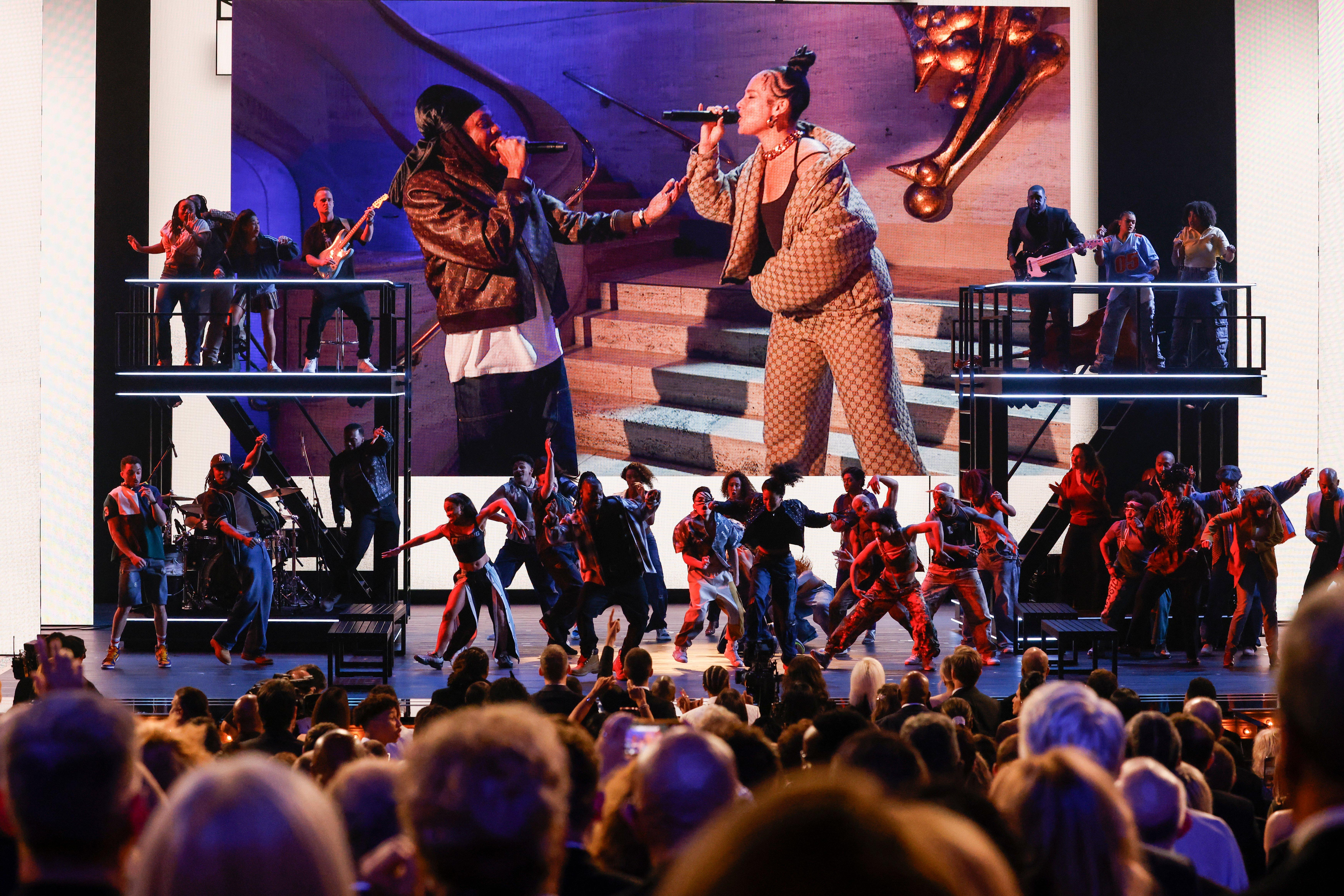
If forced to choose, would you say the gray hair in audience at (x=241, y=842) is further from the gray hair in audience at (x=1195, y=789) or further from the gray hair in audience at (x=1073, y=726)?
the gray hair in audience at (x=1195, y=789)

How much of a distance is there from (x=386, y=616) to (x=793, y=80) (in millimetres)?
7101

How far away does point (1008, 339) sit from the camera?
11.8 meters

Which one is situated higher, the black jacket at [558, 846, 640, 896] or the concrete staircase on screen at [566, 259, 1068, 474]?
the concrete staircase on screen at [566, 259, 1068, 474]

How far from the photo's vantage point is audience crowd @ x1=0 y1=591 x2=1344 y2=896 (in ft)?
3.38

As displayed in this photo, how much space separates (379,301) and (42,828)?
1155 cm

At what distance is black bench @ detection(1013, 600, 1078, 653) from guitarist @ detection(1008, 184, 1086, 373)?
2.34m

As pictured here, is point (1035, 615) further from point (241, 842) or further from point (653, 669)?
point (241, 842)

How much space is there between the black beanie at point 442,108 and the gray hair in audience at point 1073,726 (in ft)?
39.5

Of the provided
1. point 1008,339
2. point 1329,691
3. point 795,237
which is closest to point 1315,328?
point 1008,339

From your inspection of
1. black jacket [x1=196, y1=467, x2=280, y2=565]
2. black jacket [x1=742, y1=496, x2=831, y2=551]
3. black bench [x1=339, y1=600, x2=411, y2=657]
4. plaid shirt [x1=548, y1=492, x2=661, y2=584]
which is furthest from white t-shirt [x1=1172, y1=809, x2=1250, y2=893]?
black jacket [x1=196, y1=467, x2=280, y2=565]

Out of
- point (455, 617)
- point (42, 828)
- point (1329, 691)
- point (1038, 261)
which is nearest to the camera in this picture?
point (1329, 691)

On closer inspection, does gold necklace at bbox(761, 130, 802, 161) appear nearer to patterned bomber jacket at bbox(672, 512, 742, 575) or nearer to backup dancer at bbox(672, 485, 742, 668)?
backup dancer at bbox(672, 485, 742, 668)

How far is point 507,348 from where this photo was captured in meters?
14.1

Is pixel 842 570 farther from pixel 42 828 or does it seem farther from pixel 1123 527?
pixel 42 828
